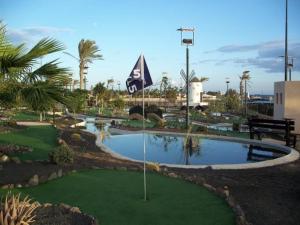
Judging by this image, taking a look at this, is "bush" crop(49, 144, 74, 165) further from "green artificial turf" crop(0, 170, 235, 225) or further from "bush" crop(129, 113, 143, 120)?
"bush" crop(129, 113, 143, 120)

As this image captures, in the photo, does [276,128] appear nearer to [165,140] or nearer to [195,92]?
[165,140]

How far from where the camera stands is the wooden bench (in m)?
14.3

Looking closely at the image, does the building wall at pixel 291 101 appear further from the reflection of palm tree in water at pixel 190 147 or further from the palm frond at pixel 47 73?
the palm frond at pixel 47 73

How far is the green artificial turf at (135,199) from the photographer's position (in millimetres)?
6051

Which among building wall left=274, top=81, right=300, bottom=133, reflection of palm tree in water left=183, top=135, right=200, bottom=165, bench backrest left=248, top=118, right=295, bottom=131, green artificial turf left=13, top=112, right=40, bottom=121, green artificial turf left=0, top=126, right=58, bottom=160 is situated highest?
building wall left=274, top=81, right=300, bottom=133

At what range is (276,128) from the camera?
14875 mm

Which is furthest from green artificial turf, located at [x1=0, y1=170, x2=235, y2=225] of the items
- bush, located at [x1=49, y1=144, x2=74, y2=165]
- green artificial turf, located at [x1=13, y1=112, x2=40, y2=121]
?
green artificial turf, located at [x1=13, y1=112, x2=40, y2=121]

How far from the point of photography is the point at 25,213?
468 centimetres

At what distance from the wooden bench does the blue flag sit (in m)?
8.71

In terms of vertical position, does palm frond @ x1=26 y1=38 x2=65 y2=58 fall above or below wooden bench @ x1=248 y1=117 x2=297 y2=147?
above

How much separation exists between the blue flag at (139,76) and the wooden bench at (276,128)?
8706 mm

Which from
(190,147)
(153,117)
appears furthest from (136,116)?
(190,147)

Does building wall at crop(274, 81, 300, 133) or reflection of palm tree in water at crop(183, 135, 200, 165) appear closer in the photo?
reflection of palm tree in water at crop(183, 135, 200, 165)

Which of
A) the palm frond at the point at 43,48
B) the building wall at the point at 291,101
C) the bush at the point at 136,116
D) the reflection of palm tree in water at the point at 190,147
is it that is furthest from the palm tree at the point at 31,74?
the bush at the point at 136,116
